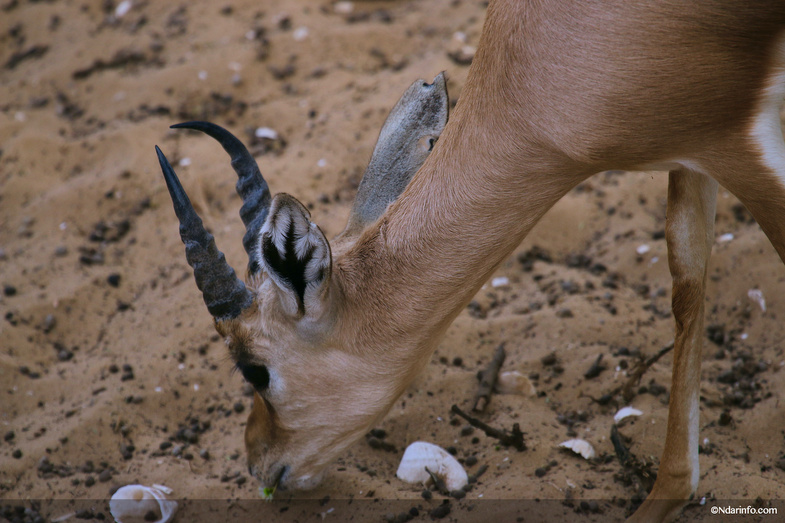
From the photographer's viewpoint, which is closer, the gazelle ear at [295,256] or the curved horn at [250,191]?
the gazelle ear at [295,256]

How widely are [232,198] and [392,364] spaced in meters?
3.05

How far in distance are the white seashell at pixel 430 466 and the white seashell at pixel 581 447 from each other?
21.1 inches

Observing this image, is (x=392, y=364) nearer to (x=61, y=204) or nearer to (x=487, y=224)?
(x=487, y=224)

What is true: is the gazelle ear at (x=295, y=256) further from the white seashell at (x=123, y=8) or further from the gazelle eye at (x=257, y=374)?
the white seashell at (x=123, y=8)

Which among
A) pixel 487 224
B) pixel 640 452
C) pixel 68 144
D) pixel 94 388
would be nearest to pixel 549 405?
pixel 640 452

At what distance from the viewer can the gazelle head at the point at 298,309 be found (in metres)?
2.64

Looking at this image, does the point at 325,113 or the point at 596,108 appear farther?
the point at 325,113

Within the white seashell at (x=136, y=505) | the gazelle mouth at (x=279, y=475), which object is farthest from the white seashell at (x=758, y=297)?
the white seashell at (x=136, y=505)

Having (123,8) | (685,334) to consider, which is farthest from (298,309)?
(123,8)

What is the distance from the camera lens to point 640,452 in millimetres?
3309

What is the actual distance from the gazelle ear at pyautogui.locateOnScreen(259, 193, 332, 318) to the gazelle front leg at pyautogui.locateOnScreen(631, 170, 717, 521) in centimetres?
158

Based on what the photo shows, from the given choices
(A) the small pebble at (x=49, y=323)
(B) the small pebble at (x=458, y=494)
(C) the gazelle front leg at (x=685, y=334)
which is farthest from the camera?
(A) the small pebble at (x=49, y=323)

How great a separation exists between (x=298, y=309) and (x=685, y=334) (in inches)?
67.5

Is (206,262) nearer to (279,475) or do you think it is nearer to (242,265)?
(279,475)
